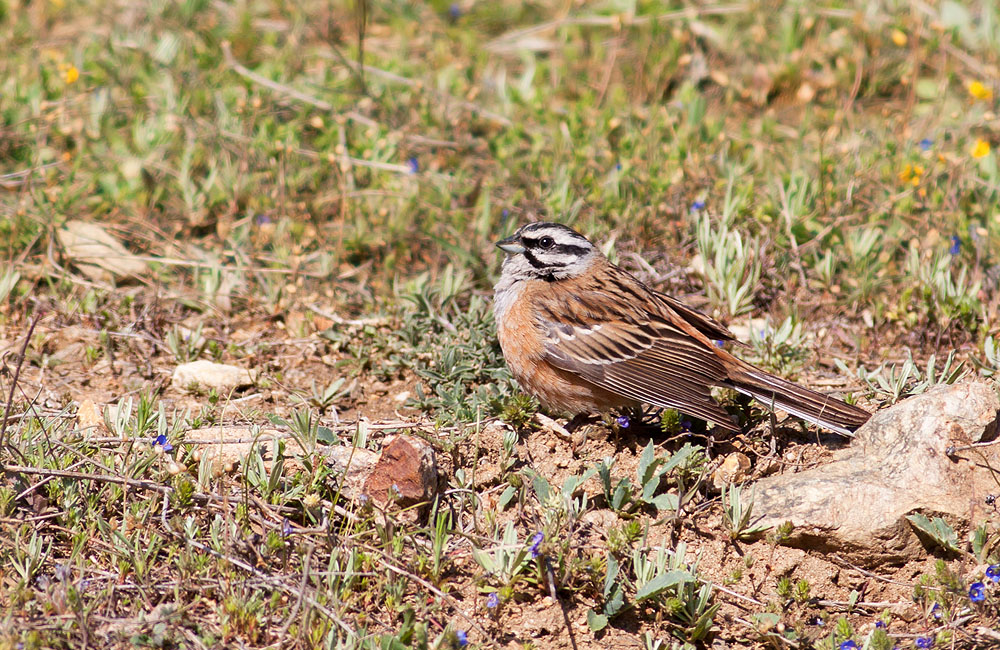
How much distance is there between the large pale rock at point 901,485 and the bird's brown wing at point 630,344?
0.62 meters

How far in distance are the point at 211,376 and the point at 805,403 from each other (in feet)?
11.7

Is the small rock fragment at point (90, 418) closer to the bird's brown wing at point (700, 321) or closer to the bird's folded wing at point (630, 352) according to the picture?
the bird's folded wing at point (630, 352)

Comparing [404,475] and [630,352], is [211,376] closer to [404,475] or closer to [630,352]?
[404,475]

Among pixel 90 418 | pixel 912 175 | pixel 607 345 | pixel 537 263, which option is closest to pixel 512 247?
pixel 537 263

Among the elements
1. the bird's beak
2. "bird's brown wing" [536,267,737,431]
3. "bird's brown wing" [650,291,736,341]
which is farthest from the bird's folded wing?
the bird's beak

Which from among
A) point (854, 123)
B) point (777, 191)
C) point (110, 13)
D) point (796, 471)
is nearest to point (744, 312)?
point (777, 191)

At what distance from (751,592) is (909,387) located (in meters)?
1.81

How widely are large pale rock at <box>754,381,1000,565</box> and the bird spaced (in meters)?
0.34

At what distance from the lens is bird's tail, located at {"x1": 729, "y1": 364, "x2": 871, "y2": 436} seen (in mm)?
5637

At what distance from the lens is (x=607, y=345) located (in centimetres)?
620

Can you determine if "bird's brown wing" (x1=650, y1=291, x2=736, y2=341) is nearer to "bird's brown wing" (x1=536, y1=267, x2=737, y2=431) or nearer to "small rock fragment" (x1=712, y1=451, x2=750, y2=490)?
"bird's brown wing" (x1=536, y1=267, x2=737, y2=431)

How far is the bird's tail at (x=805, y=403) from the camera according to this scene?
18.5 feet

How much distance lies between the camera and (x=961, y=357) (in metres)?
6.61

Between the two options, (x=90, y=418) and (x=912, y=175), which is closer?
(x=90, y=418)
